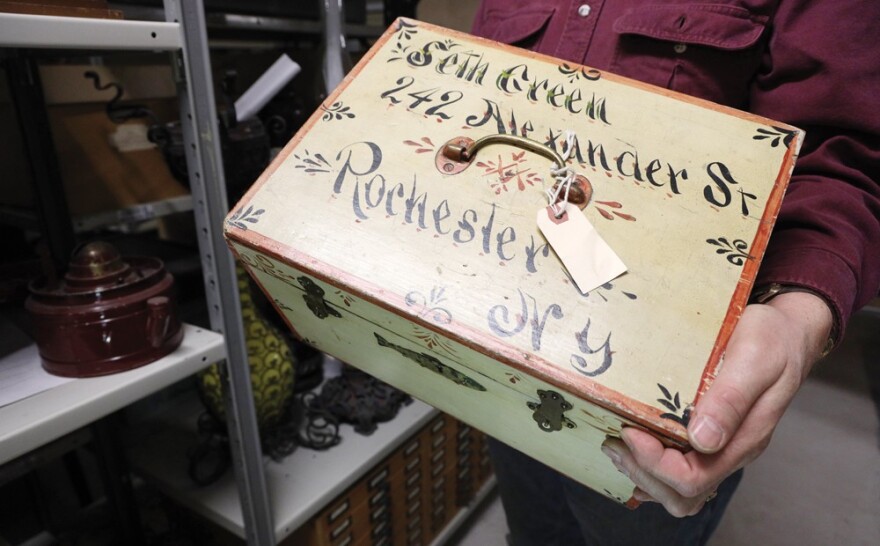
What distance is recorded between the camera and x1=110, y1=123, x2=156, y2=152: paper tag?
0.88m

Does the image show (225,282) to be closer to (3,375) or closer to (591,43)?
(3,375)

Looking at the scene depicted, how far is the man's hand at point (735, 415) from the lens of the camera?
0.34 m

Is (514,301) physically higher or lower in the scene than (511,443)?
higher

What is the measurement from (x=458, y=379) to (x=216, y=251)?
0.33m

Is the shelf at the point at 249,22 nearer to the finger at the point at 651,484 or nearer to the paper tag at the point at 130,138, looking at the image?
the paper tag at the point at 130,138

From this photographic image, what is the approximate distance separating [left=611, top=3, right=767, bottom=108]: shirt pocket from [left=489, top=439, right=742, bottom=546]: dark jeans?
17.4 inches

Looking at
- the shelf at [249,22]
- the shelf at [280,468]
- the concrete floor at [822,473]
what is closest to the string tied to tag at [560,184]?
the shelf at [280,468]

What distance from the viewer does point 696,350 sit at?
36 centimetres

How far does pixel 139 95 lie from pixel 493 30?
701mm

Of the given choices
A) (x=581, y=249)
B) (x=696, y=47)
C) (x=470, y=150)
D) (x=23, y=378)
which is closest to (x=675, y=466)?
(x=581, y=249)

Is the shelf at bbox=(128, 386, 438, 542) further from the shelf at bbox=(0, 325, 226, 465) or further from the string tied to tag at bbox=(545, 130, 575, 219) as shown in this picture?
the string tied to tag at bbox=(545, 130, 575, 219)

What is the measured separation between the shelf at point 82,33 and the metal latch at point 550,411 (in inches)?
19.2

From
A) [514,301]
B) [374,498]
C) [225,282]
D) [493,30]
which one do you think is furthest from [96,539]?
[493,30]

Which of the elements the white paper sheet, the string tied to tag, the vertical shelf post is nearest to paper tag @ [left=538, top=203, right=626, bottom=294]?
the string tied to tag
